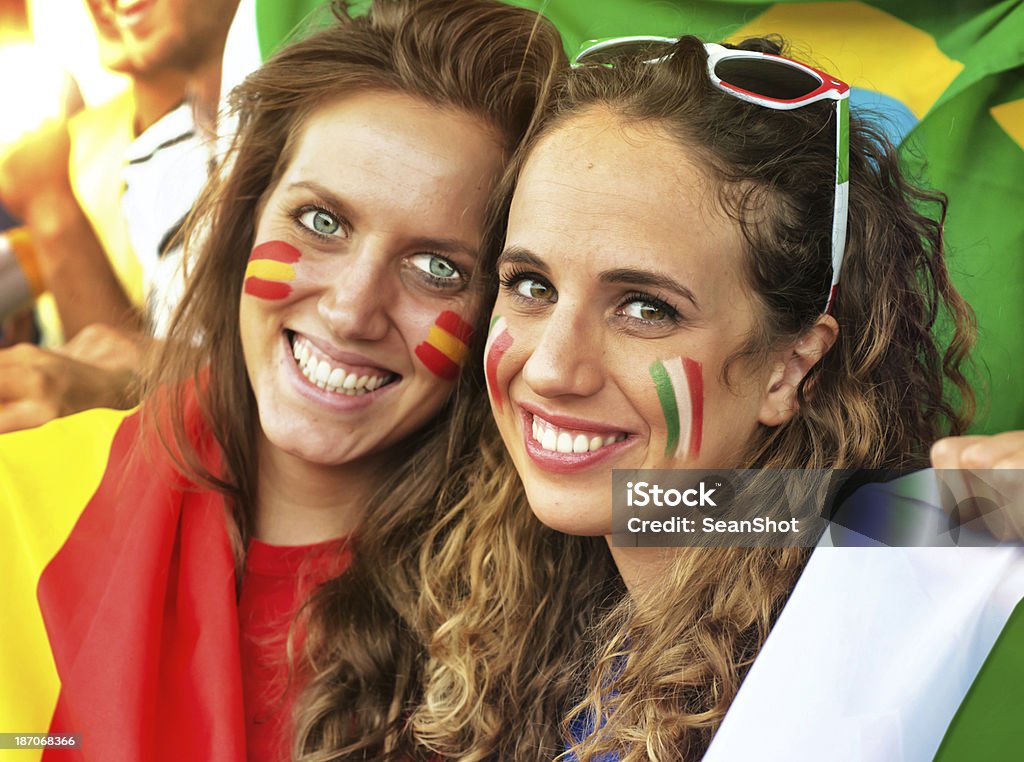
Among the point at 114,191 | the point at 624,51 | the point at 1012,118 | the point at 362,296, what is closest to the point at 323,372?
the point at 362,296

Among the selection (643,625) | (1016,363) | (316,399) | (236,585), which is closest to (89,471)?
(236,585)

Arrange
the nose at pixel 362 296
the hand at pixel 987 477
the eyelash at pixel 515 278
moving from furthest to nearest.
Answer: the nose at pixel 362 296 < the eyelash at pixel 515 278 < the hand at pixel 987 477

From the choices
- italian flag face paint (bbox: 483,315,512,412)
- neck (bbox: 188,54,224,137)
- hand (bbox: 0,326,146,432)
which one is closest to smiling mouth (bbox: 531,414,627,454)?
italian flag face paint (bbox: 483,315,512,412)

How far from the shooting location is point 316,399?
190 cm

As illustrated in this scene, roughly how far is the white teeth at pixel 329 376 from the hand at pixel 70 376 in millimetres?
614

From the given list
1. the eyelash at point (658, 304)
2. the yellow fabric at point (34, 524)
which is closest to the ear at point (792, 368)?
the eyelash at point (658, 304)

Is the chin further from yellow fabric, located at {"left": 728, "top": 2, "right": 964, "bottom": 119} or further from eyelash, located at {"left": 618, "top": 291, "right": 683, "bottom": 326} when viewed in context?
yellow fabric, located at {"left": 728, "top": 2, "right": 964, "bottom": 119}

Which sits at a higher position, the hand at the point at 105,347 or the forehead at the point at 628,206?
the forehead at the point at 628,206

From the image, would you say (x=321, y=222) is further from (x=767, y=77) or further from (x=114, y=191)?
(x=114, y=191)

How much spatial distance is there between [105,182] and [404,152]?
1.04 meters

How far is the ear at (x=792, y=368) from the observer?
5.03 ft

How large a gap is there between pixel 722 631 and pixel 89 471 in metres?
1.23

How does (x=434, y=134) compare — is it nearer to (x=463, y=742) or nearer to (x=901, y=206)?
(x=901, y=206)

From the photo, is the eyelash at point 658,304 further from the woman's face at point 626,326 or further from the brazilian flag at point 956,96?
the brazilian flag at point 956,96
